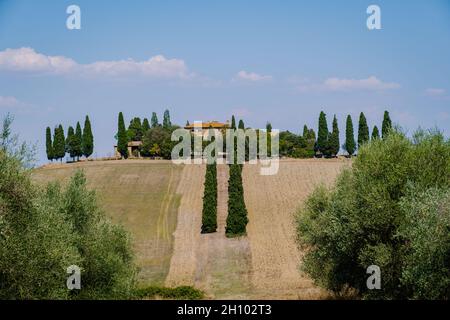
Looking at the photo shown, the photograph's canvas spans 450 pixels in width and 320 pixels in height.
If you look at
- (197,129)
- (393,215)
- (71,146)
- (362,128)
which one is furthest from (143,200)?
(197,129)

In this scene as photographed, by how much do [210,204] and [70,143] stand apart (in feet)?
190

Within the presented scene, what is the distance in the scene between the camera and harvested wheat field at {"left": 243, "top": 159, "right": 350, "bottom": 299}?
165ft

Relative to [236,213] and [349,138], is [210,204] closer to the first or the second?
[236,213]

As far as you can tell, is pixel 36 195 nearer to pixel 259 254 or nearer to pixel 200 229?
pixel 259 254

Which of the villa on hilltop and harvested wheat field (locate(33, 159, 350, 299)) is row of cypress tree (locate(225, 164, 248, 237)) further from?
the villa on hilltop

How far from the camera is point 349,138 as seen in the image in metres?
123

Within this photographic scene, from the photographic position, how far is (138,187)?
296 ft

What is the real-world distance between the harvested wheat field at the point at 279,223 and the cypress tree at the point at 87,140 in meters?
38.5

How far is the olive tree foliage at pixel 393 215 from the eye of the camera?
87.0 feet

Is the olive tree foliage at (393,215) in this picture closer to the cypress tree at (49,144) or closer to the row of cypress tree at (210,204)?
the row of cypress tree at (210,204)

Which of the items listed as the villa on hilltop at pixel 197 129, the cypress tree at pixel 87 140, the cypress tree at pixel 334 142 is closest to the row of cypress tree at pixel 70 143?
the cypress tree at pixel 87 140

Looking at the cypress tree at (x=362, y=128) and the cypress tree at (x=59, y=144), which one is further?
the cypress tree at (x=59, y=144)
